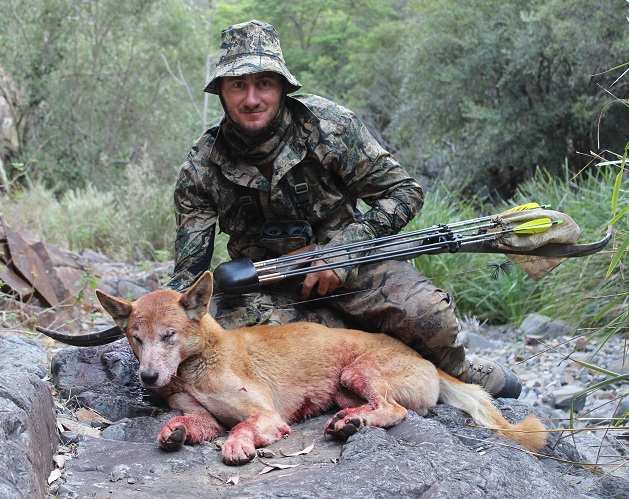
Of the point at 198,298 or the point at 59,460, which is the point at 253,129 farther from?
the point at 59,460

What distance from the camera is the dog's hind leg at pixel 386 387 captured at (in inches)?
156

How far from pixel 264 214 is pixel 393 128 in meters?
12.7

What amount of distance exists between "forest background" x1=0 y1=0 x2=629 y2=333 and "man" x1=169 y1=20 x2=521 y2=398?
4.46ft

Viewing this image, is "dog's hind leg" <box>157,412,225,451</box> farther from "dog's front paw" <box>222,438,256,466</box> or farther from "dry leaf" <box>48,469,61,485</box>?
"dry leaf" <box>48,469,61,485</box>

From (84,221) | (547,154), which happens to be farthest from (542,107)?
(84,221)

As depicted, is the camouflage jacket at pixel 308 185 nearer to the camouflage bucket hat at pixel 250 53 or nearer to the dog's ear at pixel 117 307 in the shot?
the camouflage bucket hat at pixel 250 53

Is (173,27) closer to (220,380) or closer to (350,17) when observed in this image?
(350,17)

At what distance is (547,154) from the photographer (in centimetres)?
1351

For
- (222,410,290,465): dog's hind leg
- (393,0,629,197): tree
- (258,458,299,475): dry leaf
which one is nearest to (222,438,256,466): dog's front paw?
(222,410,290,465): dog's hind leg

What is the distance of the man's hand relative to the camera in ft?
15.5

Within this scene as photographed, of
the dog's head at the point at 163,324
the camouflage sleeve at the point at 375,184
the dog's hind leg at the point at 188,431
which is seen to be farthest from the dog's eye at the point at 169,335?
the camouflage sleeve at the point at 375,184

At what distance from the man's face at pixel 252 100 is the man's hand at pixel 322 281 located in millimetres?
1084

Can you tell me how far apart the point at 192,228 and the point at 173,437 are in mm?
1916

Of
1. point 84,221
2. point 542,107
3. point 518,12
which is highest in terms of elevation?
point 518,12
